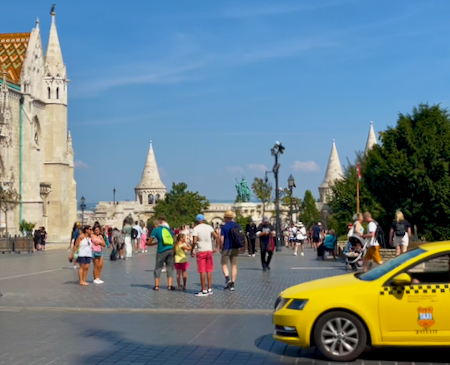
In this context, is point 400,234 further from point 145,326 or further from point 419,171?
point 419,171

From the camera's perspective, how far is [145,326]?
11.6 m

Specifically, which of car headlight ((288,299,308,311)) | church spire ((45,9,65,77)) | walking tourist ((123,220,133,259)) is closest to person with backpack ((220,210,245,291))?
car headlight ((288,299,308,311))

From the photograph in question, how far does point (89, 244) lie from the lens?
62.7ft

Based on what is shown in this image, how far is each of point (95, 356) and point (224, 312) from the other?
4226 millimetres

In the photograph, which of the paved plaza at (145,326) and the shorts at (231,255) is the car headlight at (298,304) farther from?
the shorts at (231,255)

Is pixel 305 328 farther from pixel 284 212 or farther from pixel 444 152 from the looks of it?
pixel 284 212

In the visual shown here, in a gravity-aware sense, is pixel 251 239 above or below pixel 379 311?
above

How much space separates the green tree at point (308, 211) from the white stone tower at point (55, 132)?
44.9m

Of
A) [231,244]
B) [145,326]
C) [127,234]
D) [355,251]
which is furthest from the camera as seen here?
[127,234]

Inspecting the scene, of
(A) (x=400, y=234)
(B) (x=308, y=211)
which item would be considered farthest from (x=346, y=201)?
(B) (x=308, y=211)

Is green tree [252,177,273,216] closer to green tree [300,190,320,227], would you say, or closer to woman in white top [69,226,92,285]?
green tree [300,190,320,227]

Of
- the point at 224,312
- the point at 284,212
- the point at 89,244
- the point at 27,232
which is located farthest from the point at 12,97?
the point at 284,212

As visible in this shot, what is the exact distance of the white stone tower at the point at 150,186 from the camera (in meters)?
141

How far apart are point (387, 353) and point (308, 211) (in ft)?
337
